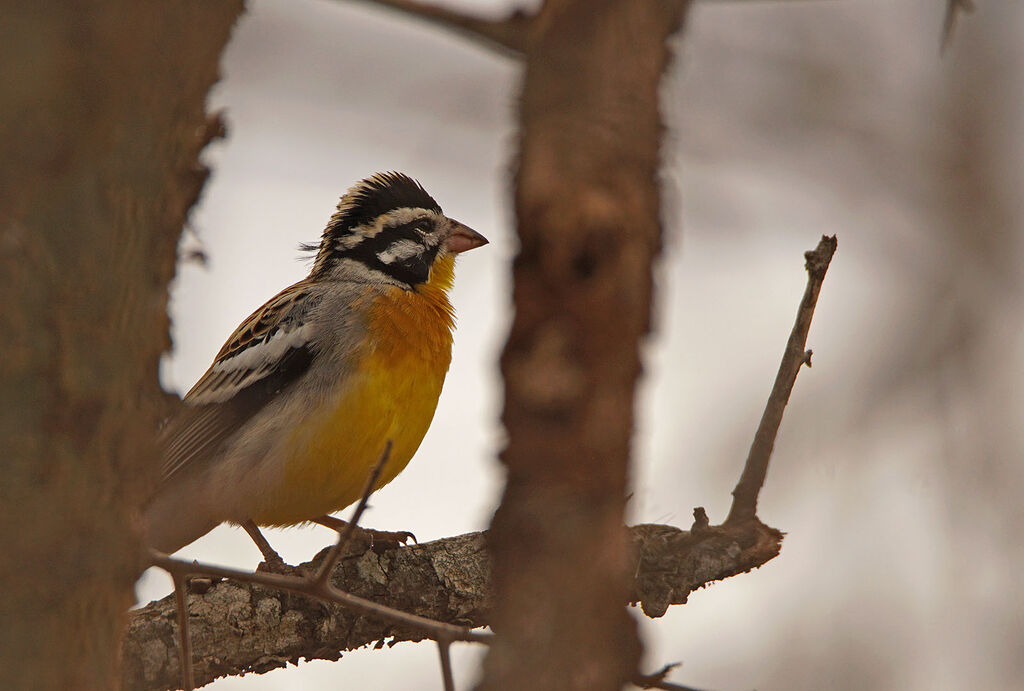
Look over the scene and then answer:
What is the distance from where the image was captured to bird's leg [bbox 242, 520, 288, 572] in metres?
7.24

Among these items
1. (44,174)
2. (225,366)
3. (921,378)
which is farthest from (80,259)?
(921,378)

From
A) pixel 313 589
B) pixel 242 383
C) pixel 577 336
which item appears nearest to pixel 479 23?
pixel 577 336

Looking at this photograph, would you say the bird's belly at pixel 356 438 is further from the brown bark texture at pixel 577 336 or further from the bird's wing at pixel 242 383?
the brown bark texture at pixel 577 336

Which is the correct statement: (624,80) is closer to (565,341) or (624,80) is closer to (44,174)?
(565,341)

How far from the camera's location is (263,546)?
7.37 metres

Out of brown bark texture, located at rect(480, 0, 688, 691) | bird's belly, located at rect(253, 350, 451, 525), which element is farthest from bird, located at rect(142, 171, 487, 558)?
brown bark texture, located at rect(480, 0, 688, 691)

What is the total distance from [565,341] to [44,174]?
1.38 m

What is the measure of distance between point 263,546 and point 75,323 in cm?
484

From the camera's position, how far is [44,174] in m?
2.79

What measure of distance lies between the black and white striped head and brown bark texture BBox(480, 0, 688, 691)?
17.9 ft

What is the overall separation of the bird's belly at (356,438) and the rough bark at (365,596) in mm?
472

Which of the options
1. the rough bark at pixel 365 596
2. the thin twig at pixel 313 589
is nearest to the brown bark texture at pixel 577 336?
the thin twig at pixel 313 589

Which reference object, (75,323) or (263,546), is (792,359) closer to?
(75,323)

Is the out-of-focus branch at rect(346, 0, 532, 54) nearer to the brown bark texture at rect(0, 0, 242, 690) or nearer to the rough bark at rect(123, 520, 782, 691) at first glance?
the brown bark texture at rect(0, 0, 242, 690)
